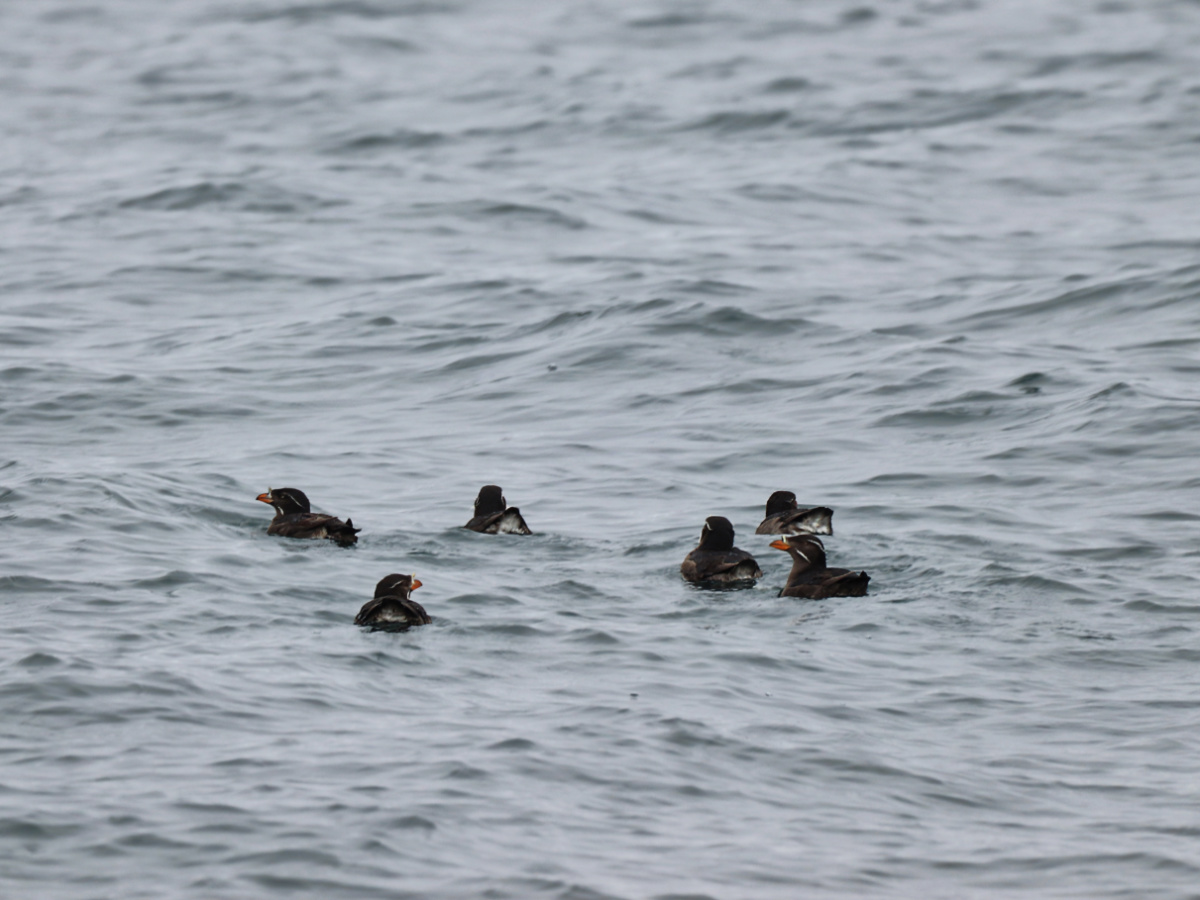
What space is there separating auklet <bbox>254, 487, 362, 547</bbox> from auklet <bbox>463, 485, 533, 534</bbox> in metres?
0.98

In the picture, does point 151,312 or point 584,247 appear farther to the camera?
point 584,247

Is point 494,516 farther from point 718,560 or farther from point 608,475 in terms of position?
point 608,475

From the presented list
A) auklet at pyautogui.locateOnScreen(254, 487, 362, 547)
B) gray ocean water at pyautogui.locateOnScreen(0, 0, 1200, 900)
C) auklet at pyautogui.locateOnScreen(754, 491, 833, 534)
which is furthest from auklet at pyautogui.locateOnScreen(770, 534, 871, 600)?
auklet at pyautogui.locateOnScreen(254, 487, 362, 547)

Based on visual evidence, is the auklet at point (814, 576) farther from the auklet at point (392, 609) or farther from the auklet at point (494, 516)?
the auklet at point (392, 609)

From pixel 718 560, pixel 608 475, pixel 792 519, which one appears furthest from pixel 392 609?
pixel 608 475

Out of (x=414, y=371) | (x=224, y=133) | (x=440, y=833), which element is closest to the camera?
(x=440, y=833)

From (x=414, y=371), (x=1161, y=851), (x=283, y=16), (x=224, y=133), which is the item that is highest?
(x=283, y=16)

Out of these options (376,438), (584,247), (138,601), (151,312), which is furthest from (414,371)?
(138,601)

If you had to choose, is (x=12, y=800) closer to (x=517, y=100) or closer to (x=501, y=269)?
(x=501, y=269)

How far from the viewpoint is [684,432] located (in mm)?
17953

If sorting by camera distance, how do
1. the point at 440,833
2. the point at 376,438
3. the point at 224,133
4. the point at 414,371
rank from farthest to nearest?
1. the point at 224,133
2. the point at 414,371
3. the point at 376,438
4. the point at 440,833

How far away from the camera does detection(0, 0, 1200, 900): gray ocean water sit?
29.5 ft

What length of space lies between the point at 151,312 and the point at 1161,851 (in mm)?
17110

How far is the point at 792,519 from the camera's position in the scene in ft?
46.1
